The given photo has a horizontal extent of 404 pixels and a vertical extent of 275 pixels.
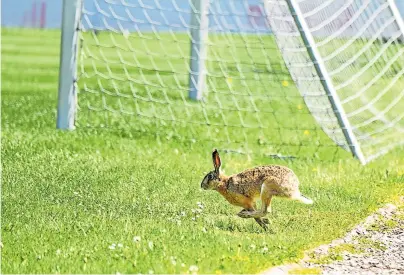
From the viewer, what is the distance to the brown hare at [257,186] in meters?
6.22

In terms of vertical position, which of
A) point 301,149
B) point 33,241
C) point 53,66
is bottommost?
point 53,66

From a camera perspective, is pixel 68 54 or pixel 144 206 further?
pixel 68 54

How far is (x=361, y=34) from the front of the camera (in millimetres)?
9852

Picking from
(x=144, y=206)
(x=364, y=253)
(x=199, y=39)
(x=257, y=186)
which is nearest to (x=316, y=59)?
(x=144, y=206)

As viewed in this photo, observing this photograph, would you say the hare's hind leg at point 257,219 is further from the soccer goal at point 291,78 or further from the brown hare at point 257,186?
the soccer goal at point 291,78

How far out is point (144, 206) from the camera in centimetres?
697

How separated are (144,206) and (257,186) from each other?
3.26ft

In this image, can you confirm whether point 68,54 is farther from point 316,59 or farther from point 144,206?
point 144,206

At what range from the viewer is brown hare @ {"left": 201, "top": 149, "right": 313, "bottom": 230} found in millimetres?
6219

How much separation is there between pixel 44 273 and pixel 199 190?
7.57ft

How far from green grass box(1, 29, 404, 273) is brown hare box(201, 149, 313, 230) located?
0.14m

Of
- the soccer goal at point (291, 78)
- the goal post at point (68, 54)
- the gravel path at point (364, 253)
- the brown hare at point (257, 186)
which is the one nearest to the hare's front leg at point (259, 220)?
the brown hare at point (257, 186)

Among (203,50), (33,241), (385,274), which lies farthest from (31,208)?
(203,50)

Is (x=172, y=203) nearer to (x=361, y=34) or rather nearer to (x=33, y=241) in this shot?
(x=33, y=241)
